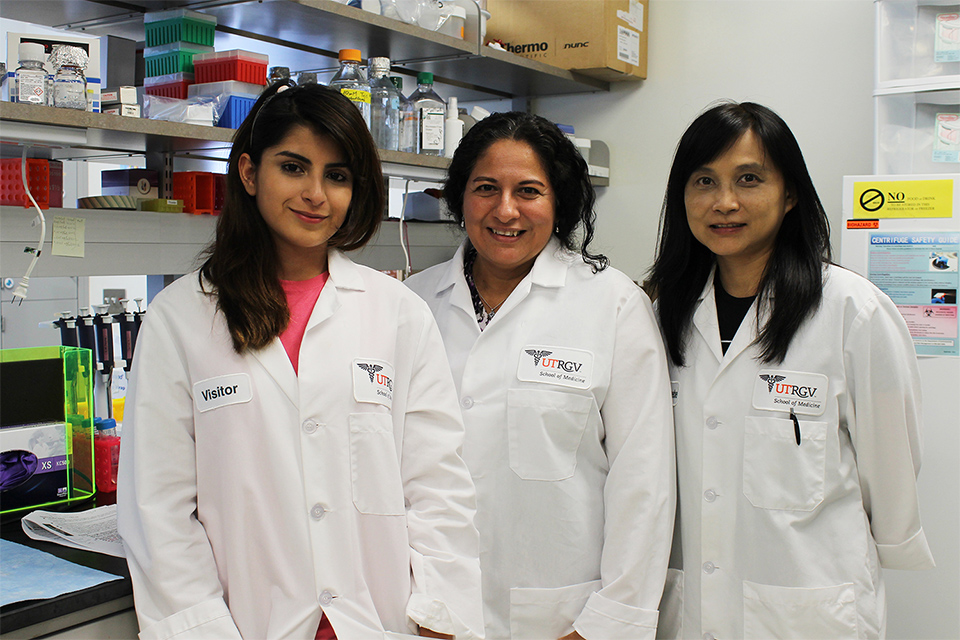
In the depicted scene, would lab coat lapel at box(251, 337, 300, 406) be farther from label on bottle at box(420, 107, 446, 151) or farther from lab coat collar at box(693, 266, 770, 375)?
label on bottle at box(420, 107, 446, 151)

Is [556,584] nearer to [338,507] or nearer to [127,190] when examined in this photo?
[338,507]

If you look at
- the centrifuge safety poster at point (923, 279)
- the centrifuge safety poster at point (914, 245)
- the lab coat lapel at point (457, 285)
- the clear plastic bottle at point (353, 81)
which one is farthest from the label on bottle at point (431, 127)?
the centrifuge safety poster at point (923, 279)

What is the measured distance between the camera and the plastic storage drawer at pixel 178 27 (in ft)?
6.60

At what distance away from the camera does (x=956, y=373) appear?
2.33 meters

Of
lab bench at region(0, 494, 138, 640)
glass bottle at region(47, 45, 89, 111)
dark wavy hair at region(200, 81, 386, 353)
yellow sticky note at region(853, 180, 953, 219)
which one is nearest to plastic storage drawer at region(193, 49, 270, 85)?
glass bottle at region(47, 45, 89, 111)

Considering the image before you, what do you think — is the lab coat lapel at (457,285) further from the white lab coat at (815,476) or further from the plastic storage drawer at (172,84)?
the plastic storage drawer at (172,84)

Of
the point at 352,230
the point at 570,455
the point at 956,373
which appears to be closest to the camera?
the point at 352,230

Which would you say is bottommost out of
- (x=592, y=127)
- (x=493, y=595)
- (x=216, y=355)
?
(x=493, y=595)

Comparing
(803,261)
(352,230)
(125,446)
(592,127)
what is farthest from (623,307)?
(592,127)

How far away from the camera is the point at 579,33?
297 cm

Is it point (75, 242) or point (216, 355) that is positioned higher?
point (75, 242)

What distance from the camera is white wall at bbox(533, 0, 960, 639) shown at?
2.49 metres

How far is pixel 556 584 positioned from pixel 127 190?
1.49 m

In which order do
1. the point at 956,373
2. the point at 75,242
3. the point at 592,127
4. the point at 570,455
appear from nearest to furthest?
the point at 570,455 < the point at 75,242 < the point at 956,373 < the point at 592,127
